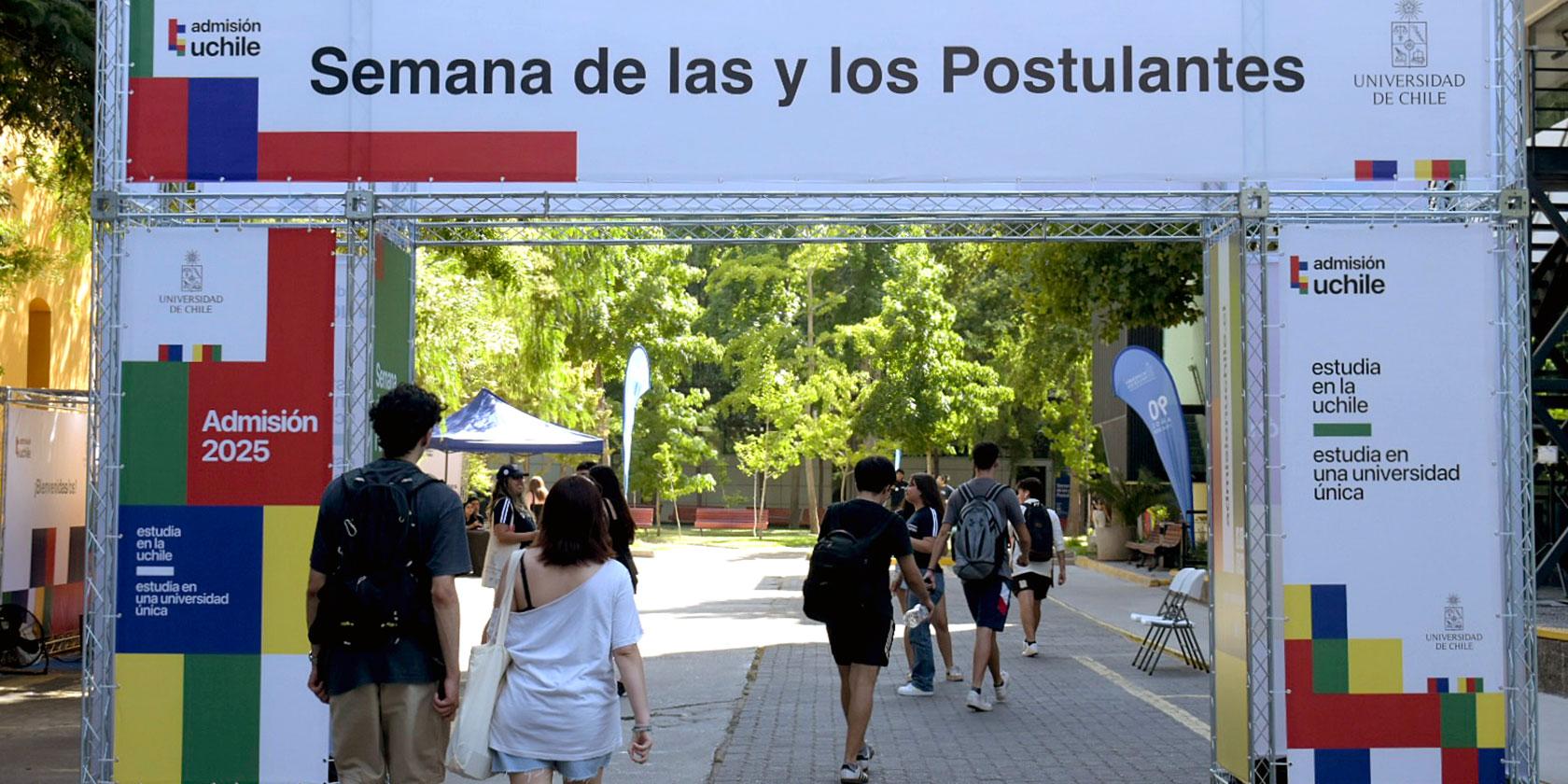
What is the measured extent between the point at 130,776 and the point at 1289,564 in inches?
221

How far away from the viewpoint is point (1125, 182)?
7.76 m

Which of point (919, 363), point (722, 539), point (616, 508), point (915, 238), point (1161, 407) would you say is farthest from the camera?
point (722, 539)

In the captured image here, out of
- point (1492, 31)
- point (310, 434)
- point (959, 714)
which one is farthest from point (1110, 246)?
point (310, 434)

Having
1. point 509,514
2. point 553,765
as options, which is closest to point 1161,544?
point 509,514

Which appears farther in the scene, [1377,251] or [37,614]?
[37,614]

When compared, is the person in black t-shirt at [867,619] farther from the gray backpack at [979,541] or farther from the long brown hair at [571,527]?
the long brown hair at [571,527]

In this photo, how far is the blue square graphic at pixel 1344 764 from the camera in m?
7.62

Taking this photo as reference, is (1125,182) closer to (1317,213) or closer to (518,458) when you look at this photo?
(1317,213)

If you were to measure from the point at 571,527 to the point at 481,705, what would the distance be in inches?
26.6

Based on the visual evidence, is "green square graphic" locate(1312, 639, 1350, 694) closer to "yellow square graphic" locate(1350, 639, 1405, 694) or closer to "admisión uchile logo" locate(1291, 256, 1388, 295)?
"yellow square graphic" locate(1350, 639, 1405, 694)

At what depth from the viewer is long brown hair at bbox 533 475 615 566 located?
546 centimetres

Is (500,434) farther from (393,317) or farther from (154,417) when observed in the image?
(154,417)

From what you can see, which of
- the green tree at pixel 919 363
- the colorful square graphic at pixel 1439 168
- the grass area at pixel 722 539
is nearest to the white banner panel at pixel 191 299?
the colorful square graphic at pixel 1439 168

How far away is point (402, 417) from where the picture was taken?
5613mm
